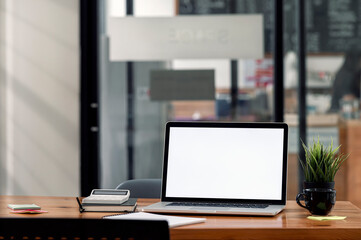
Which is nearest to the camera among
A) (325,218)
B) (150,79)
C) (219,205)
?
(325,218)

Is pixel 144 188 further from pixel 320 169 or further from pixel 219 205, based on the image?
pixel 320 169

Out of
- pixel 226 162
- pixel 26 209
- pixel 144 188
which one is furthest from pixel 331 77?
pixel 26 209

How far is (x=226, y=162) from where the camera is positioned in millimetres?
2307

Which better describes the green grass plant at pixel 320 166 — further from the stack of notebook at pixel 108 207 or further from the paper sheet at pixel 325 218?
the stack of notebook at pixel 108 207

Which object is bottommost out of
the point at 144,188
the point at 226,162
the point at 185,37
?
the point at 144,188

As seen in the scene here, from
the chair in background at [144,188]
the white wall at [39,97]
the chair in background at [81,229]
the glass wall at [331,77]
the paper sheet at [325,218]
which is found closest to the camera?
the chair in background at [81,229]

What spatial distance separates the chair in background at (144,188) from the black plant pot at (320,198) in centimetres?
98

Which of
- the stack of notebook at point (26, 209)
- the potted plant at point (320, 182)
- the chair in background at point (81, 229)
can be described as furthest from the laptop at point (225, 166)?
the chair in background at point (81, 229)

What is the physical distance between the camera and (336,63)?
4.62 metres

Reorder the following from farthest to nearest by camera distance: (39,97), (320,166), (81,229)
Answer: (39,97)
(320,166)
(81,229)

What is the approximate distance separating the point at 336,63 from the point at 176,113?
1.30m

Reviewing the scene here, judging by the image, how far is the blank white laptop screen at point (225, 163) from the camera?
2.27 meters

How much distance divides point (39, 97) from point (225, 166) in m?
2.88

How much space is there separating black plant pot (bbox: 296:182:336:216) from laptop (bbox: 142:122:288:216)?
13 cm
